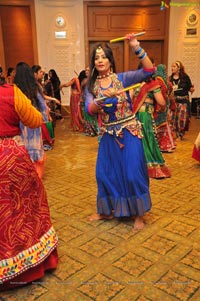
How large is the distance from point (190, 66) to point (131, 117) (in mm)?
7885

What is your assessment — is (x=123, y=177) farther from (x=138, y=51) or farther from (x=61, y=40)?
(x=61, y=40)

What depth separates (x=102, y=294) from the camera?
188 cm

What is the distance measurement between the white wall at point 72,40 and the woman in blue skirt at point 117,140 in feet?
23.2

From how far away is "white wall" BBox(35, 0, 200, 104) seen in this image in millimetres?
8820

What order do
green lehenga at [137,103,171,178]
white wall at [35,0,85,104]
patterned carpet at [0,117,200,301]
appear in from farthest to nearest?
white wall at [35,0,85,104]
green lehenga at [137,103,171,178]
patterned carpet at [0,117,200,301]

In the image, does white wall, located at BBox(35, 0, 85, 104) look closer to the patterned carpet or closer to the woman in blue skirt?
the patterned carpet

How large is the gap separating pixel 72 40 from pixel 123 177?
24.5 feet

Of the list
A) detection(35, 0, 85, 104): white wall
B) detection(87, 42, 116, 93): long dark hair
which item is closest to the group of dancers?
A: detection(87, 42, 116, 93): long dark hair

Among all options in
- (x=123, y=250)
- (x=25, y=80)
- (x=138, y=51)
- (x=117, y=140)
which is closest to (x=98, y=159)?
(x=117, y=140)

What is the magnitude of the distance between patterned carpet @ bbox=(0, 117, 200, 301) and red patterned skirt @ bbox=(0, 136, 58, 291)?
0.17 meters

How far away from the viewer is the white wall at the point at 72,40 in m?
8.82

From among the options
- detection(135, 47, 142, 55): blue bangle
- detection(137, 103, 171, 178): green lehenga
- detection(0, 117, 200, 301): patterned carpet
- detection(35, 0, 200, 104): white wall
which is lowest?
detection(0, 117, 200, 301): patterned carpet

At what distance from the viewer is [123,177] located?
2.58 metres

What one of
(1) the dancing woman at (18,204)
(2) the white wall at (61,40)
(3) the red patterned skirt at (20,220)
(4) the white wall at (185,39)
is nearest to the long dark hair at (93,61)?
(1) the dancing woman at (18,204)
